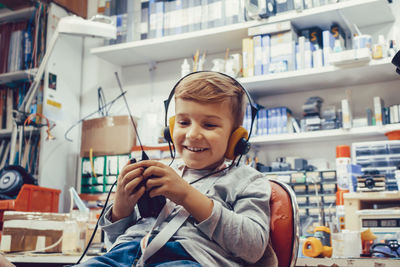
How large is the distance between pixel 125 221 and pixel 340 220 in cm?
129

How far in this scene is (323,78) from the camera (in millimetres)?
2523

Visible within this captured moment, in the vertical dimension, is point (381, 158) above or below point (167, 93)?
below

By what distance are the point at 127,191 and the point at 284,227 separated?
1.11 feet

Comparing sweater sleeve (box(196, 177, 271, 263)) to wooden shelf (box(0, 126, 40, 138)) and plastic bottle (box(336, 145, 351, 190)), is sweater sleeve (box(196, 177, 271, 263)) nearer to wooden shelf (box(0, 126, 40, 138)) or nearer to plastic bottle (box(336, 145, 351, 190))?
plastic bottle (box(336, 145, 351, 190))

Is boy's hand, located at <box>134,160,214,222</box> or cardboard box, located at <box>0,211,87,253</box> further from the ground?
boy's hand, located at <box>134,160,214,222</box>

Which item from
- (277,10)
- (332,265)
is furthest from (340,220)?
(277,10)

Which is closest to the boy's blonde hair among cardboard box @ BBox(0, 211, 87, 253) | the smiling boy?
the smiling boy

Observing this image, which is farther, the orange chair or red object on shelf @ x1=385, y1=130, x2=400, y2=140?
red object on shelf @ x1=385, y1=130, x2=400, y2=140

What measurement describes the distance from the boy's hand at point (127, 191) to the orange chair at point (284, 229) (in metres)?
0.29

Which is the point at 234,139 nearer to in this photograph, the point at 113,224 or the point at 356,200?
the point at 113,224

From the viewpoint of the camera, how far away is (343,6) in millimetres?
2404

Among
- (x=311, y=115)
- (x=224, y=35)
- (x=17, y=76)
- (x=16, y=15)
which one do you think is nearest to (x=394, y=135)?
(x=311, y=115)

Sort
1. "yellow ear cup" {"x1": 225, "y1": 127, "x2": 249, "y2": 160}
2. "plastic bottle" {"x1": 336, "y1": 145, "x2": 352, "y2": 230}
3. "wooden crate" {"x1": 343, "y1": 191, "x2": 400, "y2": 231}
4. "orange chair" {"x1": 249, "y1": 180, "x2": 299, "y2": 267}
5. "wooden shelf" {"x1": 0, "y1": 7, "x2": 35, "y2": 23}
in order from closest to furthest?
1. "orange chair" {"x1": 249, "y1": 180, "x2": 299, "y2": 267}
2. "yellow ear cup" {"x1": 225, "y1": 127, "x2": 249, "y2": 160}
3. "wooden crate" {"x1": 343, "y1": 191, "x2": 400, "y2": 231}
4. "plastic bottle" {"x1": 336, "y1": 145, "x2": 352, "y2": 230}
5. "wooden shelf" {"x1": 0, "y1": 7, "x2": 35, "y2": 23}

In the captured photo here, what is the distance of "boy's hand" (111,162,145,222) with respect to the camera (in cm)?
85
